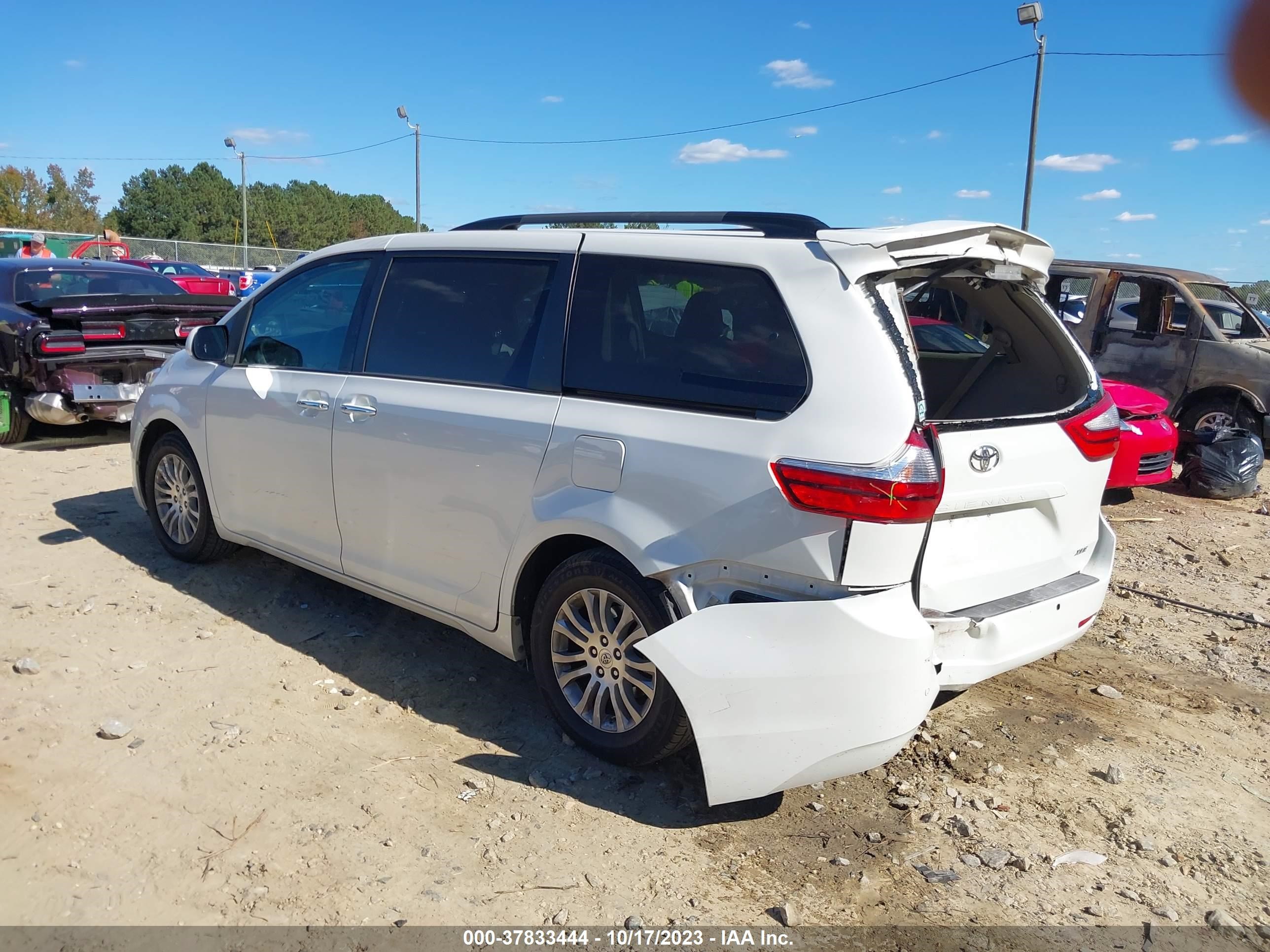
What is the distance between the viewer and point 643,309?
3.45 meters

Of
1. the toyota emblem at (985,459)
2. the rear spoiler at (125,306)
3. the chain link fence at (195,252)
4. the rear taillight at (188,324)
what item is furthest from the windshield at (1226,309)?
the chain link fence at (195,252)

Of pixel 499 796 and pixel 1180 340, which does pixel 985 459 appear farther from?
pixel 1180 340

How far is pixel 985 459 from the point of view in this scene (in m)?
3.08

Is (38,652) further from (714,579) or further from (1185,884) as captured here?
(1185,884)

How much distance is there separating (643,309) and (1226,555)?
17.2 ft

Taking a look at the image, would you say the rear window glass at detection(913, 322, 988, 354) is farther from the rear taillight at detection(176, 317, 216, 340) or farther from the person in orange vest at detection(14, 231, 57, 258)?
the person in orange vest at detection(14, 231, 57, 258)

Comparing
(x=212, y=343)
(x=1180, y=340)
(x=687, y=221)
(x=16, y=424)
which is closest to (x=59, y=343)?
(x=16, y=424)

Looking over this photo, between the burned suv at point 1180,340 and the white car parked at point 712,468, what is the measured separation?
6891 mm

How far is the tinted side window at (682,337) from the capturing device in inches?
120

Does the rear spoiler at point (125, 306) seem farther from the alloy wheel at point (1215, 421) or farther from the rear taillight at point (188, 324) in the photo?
Result: the alloy wheel at point (1215, 421)

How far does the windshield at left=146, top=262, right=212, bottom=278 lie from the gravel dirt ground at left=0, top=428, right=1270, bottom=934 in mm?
22979

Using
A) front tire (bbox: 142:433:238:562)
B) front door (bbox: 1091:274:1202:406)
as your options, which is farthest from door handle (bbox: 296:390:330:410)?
front door (bbox: 1091:274:1202:406)

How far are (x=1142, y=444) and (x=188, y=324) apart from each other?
28.0 feet

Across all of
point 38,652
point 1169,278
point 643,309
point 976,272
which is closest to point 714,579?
point 643,309
